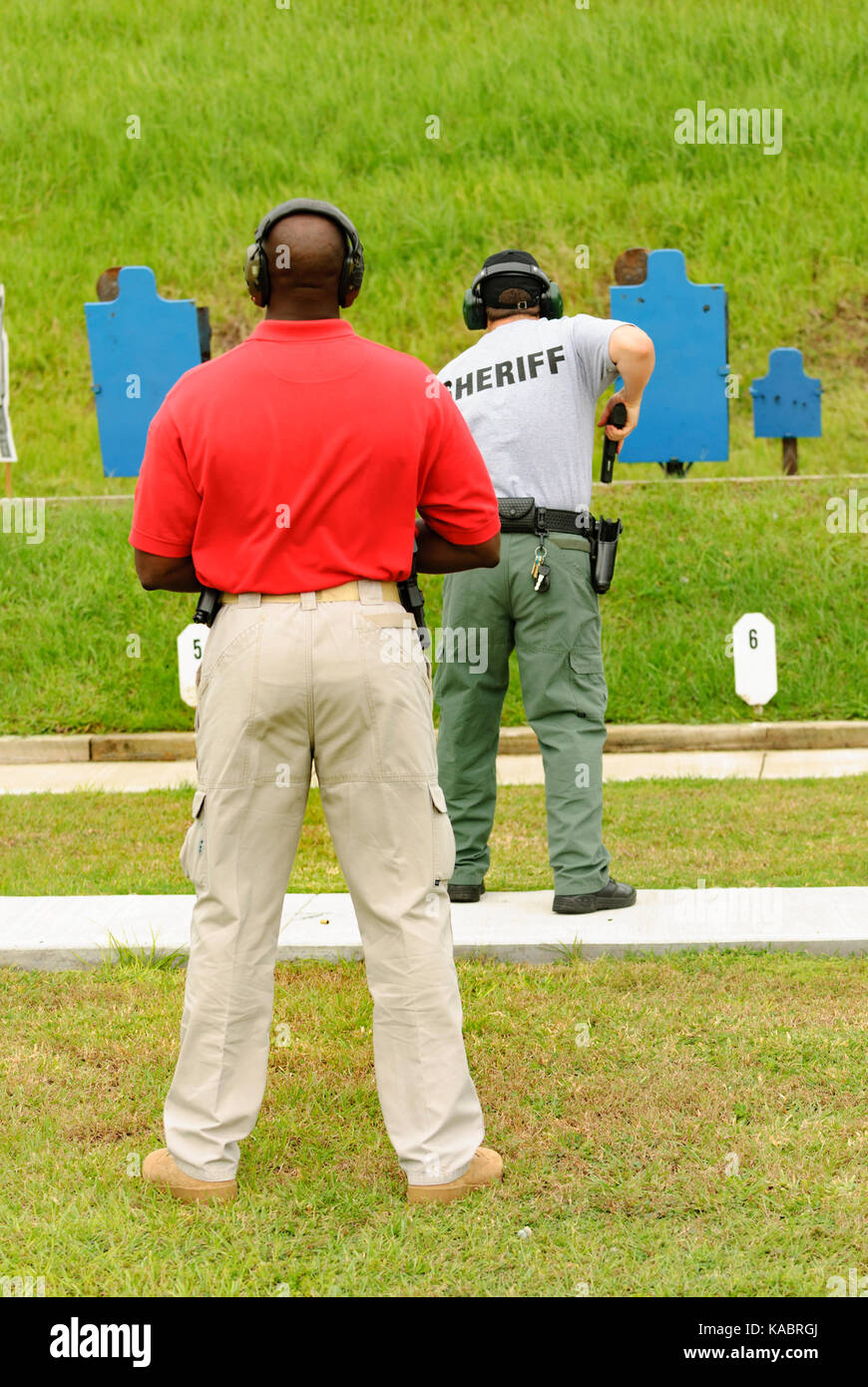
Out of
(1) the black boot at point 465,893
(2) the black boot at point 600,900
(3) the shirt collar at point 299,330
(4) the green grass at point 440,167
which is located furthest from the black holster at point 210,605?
(4) the green grass at point 440,167

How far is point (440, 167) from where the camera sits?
17.4 metres

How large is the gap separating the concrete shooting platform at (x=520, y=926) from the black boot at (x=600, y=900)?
0.10ft

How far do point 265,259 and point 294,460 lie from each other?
420 mm

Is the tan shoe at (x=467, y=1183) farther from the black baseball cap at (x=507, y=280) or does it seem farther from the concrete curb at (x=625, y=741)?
the concrete curb at (x=625, y=741)

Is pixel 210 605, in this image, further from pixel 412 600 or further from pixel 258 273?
pixel 258 273

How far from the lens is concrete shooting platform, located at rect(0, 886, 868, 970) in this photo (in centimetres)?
465

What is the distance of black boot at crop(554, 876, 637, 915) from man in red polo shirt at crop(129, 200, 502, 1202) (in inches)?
73.0

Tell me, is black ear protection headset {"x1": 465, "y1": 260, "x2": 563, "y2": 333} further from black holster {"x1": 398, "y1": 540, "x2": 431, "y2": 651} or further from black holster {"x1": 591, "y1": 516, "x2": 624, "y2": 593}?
black holster {"x1": 398, "y1": 540, "x2": 431, "y2": 651}

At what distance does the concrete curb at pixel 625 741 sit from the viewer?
9242 mm

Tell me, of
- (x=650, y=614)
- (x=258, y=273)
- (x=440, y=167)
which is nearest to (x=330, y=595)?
(x=258, y=273)

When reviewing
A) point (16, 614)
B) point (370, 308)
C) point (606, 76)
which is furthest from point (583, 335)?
point (606, 76)

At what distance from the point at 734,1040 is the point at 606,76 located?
54.0ft

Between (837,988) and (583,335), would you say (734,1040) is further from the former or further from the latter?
(583,335)

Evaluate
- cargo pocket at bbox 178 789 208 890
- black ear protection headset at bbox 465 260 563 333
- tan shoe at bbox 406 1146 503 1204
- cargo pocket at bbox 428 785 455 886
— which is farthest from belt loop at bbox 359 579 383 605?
black ear protection headset at bbox 465 260 563 333
